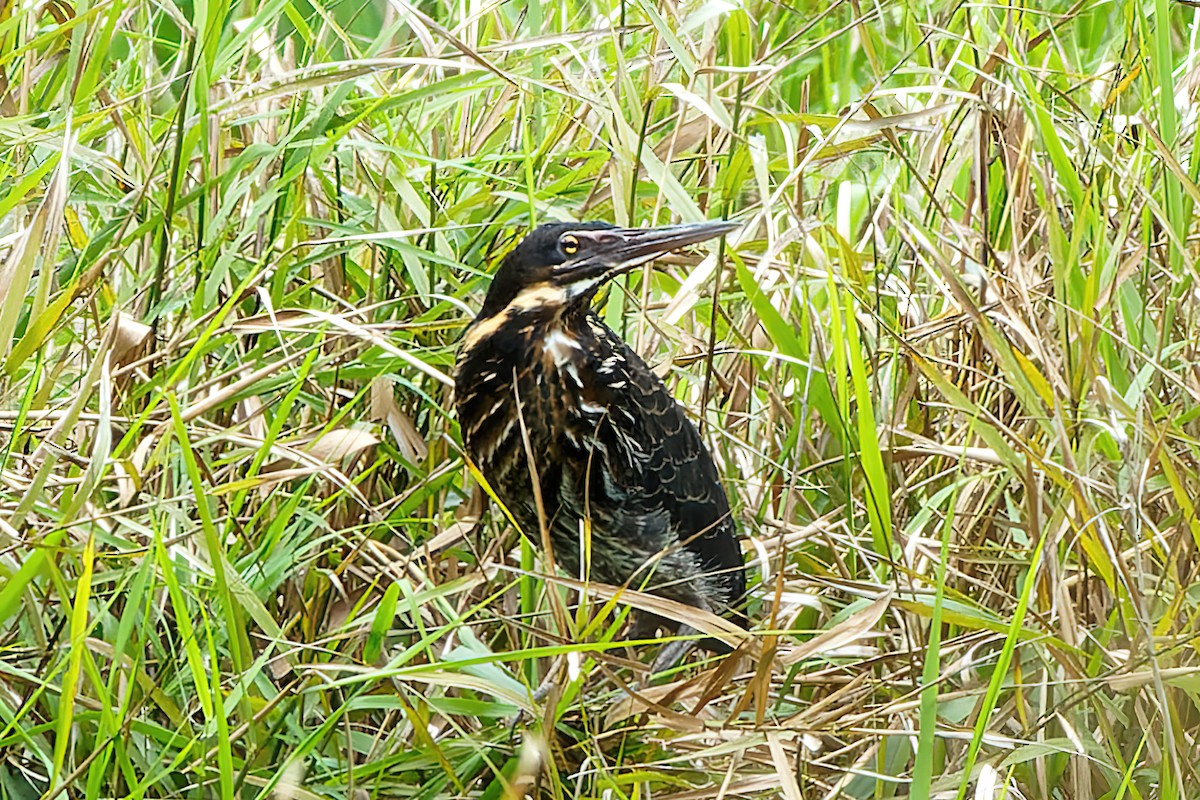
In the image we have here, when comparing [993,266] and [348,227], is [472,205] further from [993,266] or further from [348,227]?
[993,266]

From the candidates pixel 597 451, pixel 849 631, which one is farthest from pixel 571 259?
pixel 849 631

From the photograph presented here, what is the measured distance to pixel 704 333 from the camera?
10.8ft

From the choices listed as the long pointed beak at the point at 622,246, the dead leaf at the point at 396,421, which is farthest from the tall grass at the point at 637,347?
the long pointed beak at the point at 622,246

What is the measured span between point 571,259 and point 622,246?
0.30ft

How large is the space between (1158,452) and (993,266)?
0.65 m

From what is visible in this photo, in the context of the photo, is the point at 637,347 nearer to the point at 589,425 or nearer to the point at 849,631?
the point at 589,425

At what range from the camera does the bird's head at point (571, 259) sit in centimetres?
269

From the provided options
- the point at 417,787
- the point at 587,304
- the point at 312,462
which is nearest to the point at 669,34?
the point at 587,304

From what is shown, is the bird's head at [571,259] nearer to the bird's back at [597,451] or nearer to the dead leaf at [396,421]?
the bird's back at [597,451]

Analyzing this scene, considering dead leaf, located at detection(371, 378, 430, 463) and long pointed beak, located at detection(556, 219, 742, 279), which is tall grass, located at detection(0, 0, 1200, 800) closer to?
dead leaf, located at detection(371, 378, 430, 463)

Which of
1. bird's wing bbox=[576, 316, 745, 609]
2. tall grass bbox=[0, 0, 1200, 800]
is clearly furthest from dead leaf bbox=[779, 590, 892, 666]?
bird's wing bbox=[576, 316, 745, 609]

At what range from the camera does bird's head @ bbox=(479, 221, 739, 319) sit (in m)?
2.69

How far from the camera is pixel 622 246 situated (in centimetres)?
271

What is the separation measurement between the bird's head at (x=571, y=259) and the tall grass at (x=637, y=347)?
5.0 inches
